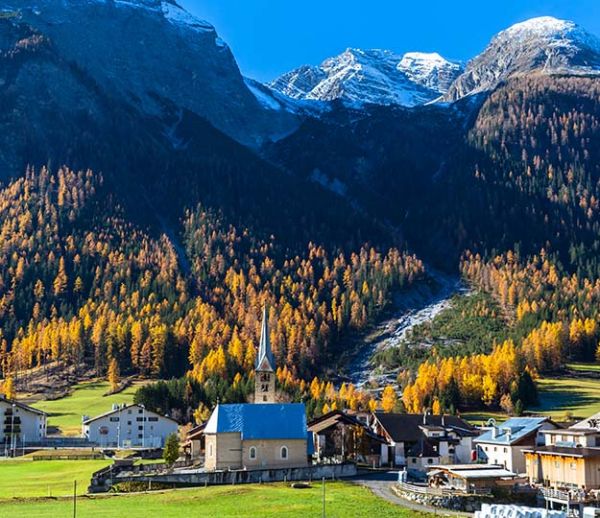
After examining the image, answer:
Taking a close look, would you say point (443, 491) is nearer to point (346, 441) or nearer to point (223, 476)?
point (223, 476)

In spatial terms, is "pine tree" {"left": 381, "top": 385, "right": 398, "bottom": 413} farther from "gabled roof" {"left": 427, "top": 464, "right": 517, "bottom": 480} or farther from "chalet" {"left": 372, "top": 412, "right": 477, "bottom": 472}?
"gabled roof" {"left": 427, "top": 464, "right": 517, "bottom": 480}

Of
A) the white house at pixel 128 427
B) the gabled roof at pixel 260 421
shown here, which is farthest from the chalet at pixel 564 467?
the white house at pixel 128 427

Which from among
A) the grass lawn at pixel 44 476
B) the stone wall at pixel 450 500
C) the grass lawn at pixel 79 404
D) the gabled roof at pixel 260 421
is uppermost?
the grass lawn at pixel 79 404

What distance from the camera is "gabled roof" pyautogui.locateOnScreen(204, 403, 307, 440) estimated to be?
97.8 metres

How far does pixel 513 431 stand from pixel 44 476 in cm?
5376

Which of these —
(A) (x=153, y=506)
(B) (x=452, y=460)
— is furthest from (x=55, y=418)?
(A) (x=153, y=506)

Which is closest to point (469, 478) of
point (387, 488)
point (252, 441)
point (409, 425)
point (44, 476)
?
point (387, 488)

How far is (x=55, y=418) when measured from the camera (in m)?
153

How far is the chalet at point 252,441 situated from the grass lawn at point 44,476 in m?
13.5

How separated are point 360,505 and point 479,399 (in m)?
99.6

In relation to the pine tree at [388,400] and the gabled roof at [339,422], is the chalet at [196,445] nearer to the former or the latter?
the gabled roof at [339,422]

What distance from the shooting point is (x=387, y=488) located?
275ft

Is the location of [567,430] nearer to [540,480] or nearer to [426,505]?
[540,480]

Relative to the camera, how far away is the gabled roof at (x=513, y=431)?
100 meters
